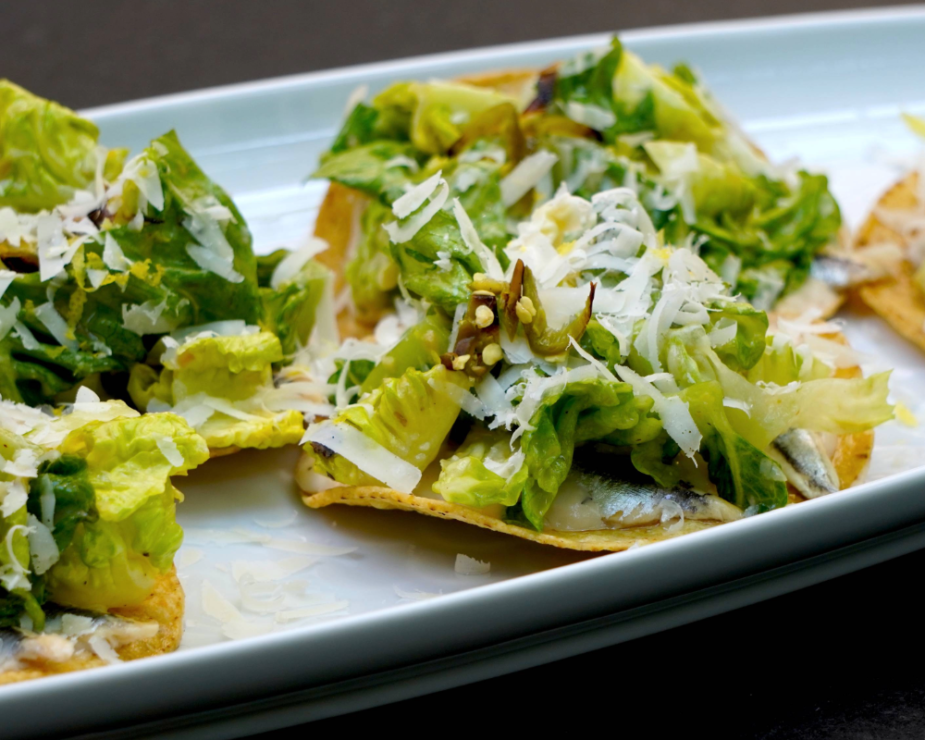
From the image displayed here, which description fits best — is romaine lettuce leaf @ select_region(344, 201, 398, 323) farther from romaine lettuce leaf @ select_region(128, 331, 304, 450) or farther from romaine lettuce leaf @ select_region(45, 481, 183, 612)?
romaine lettuce leaf @ select_region(45, 481, 183, 612)

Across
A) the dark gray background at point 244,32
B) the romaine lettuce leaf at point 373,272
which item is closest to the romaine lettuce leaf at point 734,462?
the romaine lettuce leaf at point 373,272

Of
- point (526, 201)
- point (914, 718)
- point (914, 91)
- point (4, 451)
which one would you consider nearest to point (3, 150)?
point (4, 451)

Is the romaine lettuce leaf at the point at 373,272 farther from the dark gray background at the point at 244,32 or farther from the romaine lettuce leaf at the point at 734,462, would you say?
the dark gray background at the point at 244,32

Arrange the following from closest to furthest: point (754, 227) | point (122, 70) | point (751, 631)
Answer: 1. point (751, 631)
2. point (754, 227)
3. point (122, 70)

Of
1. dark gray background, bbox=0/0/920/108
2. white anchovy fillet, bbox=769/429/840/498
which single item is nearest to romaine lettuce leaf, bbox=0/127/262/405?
white anchovy fillet, bbox=769/429/840/498

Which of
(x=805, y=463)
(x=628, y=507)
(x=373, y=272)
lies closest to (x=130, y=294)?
(x=373, y=272)

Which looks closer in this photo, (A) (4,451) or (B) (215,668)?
(B) (215,668)

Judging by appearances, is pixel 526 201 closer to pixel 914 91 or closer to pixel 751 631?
pixel 751 631
